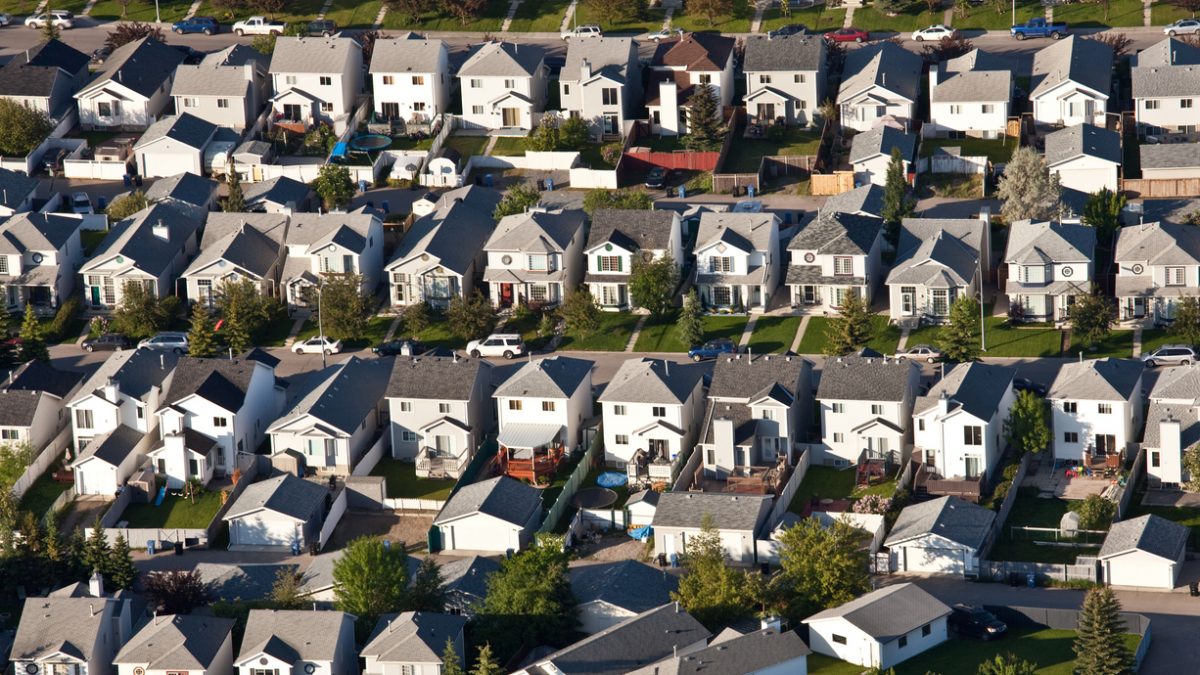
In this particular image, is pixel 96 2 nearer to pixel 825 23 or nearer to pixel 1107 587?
pixel 825 23

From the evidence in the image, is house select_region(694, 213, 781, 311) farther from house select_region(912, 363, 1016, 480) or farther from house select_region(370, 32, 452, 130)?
house select_region(370, 32, 452, 130)

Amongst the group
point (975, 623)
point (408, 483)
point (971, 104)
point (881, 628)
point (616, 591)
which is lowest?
point (975, 623)

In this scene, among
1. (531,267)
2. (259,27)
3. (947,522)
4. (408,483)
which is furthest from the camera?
(259,27)

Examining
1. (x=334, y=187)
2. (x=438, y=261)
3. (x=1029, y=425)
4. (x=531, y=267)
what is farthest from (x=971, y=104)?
(x=1029, y=425)

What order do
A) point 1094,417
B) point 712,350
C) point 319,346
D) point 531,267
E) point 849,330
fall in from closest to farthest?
point 1094,417, point 849,330, point 712,350, point 319,346, point 531,267

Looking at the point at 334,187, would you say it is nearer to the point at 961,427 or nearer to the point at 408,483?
the point at 408,483

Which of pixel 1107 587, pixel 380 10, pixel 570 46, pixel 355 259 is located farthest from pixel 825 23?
pixel 1107 587
